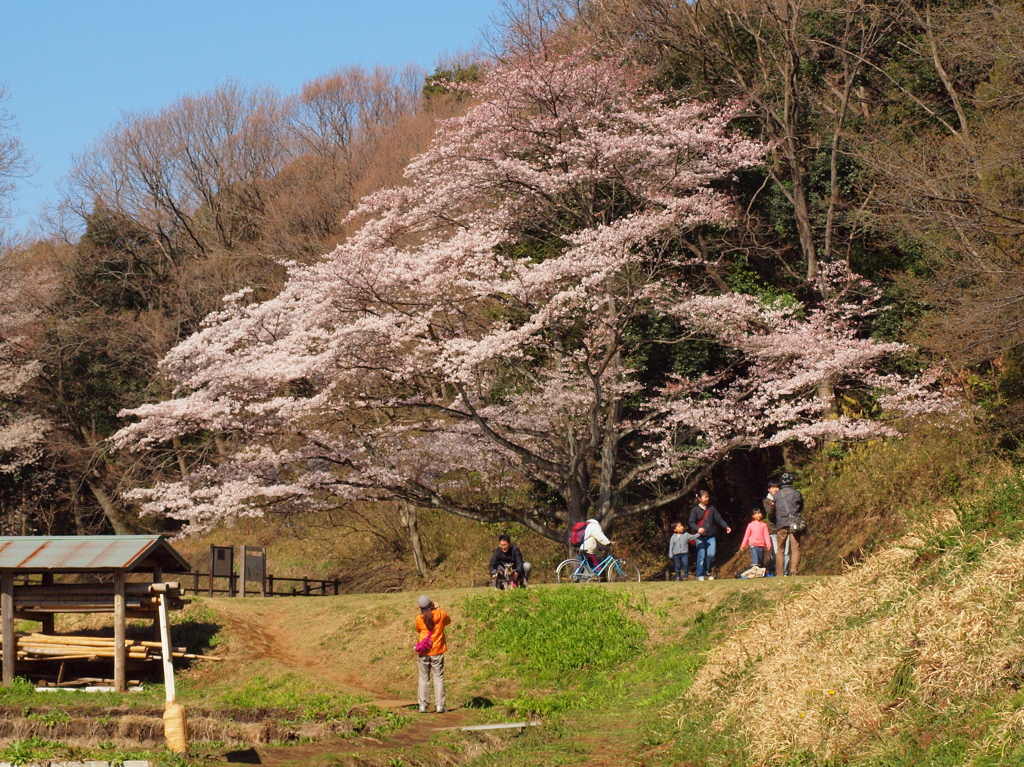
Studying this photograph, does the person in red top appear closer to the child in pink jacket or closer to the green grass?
the green grass

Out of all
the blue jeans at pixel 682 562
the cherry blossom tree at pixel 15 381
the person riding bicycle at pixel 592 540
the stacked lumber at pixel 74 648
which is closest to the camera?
the stacked lumber at pixel 74 648

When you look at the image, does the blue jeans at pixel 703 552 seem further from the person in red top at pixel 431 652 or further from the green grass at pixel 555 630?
the person in red top at pixel 431 652

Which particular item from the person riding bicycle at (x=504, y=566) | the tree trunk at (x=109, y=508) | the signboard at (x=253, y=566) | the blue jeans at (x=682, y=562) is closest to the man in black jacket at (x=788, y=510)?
the blue jeans at (x=682, y=562)

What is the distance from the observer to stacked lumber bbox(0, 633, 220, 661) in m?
15.2

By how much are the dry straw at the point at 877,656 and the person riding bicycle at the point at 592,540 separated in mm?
7072

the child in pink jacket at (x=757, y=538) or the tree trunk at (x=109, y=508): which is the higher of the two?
the tree trunk at (x=109, y=508)

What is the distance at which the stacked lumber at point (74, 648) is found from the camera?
599 inches

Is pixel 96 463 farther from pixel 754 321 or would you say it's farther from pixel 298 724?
pixel 298 724

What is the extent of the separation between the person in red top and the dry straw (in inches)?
133

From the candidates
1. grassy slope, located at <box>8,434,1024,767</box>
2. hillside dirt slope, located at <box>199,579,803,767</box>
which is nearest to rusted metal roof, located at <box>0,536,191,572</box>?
grassy slope, located at <box>8,434,1024,767</box>

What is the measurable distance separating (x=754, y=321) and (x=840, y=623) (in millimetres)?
12669

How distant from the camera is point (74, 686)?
15109mm

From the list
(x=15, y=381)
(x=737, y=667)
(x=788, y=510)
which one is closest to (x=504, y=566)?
(x=788, y=510)

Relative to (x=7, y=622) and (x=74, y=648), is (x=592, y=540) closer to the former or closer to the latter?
(x=74, y=648)
